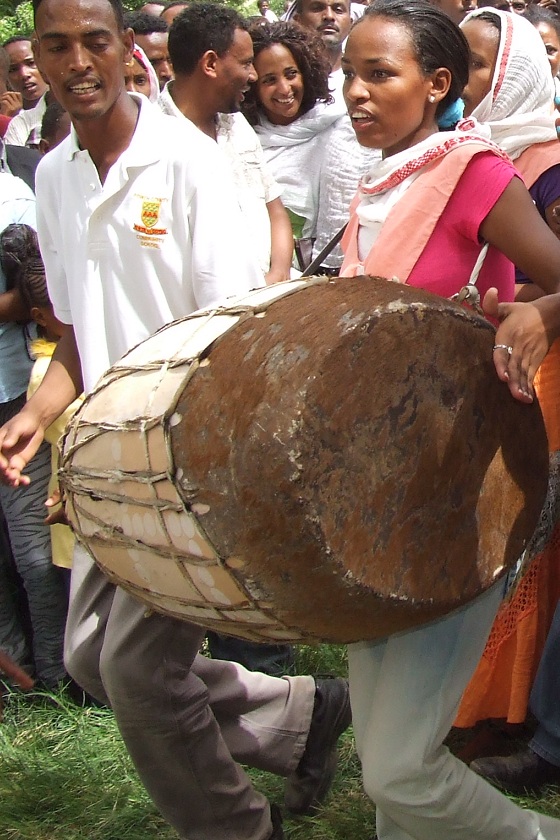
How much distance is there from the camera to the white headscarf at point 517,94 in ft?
10.4

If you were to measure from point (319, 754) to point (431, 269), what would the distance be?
138cm

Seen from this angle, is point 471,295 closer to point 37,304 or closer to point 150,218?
point 150,218

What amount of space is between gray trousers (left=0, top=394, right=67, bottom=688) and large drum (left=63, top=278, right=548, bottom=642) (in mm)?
1539

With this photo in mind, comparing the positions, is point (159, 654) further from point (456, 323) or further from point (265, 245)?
point (265, 245)

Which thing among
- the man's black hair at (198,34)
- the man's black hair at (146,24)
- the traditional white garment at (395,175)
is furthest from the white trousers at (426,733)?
the man's black hair at (146,24)

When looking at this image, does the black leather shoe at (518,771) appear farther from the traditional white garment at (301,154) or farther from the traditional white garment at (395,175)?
the traditional white garment at (301,154)

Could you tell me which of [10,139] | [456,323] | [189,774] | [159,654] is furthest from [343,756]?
[10,139]

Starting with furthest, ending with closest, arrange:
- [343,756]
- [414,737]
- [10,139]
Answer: [10,139] < [343,756] < [414,737]

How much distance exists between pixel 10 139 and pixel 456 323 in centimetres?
500

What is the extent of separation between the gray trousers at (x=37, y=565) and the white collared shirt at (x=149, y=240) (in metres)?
0.98

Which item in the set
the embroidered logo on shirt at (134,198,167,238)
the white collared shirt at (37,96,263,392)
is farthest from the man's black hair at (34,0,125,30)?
the embroidered logo on shirt at (134,198,167,238)

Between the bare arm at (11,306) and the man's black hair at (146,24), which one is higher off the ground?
the man's black hair at (146,24)

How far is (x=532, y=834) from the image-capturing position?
7.35ft

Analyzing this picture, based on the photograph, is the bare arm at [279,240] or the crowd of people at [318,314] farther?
the bare arm at [279,240]
